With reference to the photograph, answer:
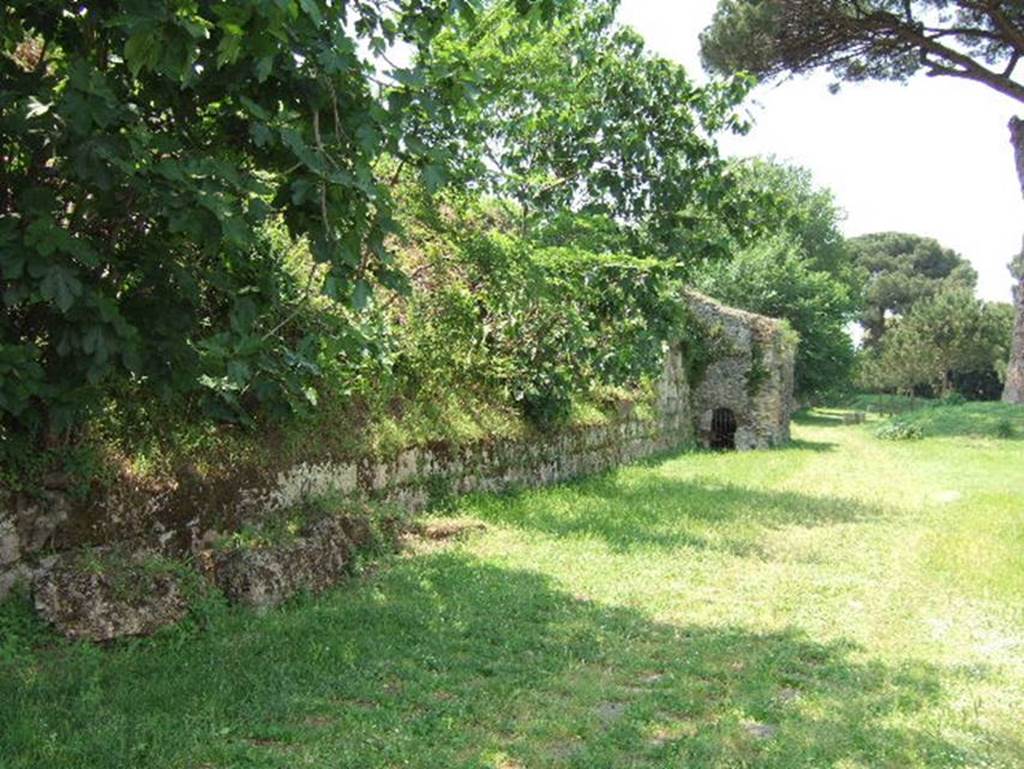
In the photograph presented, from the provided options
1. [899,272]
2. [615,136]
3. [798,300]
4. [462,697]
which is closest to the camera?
[462,697]

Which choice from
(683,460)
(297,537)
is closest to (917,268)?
(683,460)

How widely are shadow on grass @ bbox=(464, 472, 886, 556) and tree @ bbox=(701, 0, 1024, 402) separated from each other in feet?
42.2

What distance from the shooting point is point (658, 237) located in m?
10.8

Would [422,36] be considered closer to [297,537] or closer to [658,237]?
[297,537]

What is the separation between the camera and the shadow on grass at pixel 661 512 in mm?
9266

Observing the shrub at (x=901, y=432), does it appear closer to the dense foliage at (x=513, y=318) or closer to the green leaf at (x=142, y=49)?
the dense foliage at (x=513, y=318)

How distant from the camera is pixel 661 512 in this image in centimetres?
1080

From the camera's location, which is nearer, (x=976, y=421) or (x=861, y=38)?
(x=861, y=38)

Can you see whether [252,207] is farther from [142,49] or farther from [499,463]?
[499,463]

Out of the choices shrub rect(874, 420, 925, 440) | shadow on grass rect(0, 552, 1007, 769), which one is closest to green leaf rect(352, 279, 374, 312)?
shadow on grass rect(0, 552, 1007, 769)

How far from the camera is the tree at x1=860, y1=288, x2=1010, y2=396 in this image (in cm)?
4556

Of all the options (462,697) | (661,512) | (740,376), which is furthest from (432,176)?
(740,376)

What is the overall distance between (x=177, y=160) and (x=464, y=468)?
677 cm

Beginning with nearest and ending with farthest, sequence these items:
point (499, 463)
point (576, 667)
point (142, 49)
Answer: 1. point (142, 49)
2. point (576, 667)
3. point (499, 463)
